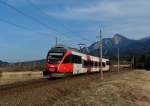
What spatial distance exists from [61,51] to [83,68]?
530 inches

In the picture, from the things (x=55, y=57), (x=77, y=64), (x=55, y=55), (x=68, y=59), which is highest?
(x=55, y=55)

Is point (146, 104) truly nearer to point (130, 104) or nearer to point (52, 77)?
point (130, 104)

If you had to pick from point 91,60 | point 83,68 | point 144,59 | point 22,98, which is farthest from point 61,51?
point 144,59

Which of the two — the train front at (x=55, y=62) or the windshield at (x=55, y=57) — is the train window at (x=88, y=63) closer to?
the train front at (x=55, y=62)

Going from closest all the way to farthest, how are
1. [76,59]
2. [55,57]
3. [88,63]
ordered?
1. [55,57]
2. [76,59]
3. [88,63]

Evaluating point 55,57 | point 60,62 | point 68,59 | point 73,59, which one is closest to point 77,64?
point 73,59

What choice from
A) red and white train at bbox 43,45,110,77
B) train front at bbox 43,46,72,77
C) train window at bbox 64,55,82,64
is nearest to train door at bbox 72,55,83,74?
train window at bbox 64,55,82,64

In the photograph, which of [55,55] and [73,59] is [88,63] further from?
[55,55]

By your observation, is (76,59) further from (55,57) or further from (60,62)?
(55,57)

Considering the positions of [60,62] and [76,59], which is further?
[76,59]

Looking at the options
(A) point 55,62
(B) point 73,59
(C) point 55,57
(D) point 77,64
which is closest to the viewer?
(A) point 55,62

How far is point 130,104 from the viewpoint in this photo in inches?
934

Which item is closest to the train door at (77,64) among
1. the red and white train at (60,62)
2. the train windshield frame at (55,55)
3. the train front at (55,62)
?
the red and white train at (60,62)

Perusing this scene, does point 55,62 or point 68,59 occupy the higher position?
point 68,59
